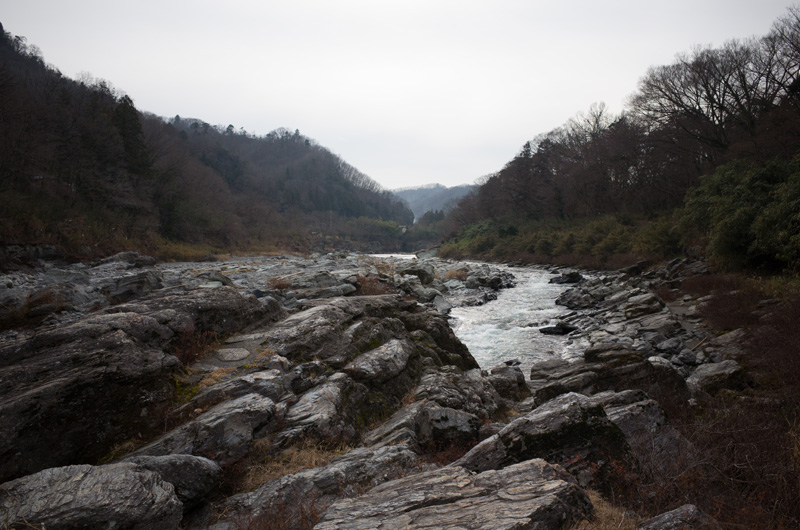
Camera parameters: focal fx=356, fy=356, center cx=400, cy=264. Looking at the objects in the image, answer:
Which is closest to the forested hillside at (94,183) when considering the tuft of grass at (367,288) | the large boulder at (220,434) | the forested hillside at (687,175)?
the tuft of grass at (367,288)

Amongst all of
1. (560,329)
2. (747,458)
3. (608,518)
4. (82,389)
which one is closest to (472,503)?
(608,518)

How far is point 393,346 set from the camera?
25.9 feet

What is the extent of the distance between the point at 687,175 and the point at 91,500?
42.4 m

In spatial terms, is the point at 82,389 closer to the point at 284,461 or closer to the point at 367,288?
the point at 284,461

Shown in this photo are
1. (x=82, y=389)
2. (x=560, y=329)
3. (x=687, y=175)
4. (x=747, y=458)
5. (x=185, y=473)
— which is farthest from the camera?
(x=687, y=175)

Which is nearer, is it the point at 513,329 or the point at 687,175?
the point at 513,329

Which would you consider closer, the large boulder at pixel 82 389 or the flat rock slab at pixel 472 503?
the flat rock slab at pixel 472 503

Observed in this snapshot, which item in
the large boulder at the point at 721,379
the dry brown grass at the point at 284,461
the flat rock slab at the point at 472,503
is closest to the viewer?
the flat rock slab at the point at 472,503

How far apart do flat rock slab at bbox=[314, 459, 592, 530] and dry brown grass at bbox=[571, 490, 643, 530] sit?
8 cm

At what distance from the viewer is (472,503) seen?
3104 millimetres

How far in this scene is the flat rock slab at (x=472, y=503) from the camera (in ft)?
9.31

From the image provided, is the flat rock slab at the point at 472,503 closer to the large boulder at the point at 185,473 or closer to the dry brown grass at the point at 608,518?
the dry brown grass at the point at 608,518

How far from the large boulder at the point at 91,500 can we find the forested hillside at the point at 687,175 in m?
18.1

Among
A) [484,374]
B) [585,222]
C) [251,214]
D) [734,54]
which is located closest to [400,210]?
[251,214]
